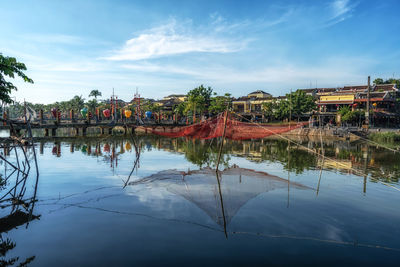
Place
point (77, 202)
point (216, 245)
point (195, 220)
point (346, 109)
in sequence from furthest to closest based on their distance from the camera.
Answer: point (346, 109) → point (77, 202) → point (195, 220) → point (216, 245)

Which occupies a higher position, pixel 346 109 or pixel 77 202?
pixel 346 109

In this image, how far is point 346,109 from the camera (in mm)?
37688

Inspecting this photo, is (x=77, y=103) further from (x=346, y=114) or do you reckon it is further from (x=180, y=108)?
(x=346, y=114)

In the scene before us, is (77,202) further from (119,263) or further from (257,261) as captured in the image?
(257,261)

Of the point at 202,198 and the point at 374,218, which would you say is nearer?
the point at 374,218

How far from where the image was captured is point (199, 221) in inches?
232

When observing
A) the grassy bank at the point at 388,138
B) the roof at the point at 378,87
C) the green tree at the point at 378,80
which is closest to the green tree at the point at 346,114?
the roof at the point at 378,87

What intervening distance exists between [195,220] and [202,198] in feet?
4.76

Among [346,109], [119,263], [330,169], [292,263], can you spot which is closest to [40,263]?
[119,263]

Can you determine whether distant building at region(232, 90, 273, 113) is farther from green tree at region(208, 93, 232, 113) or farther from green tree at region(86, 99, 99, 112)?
green tree at region(86, 99, 99, 112)

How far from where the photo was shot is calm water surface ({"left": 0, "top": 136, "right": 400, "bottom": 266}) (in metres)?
4.58

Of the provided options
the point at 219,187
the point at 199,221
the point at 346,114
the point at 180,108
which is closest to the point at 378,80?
the point at 346,114

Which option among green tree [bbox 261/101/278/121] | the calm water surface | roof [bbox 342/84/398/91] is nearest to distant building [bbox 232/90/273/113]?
green tree [bbox 261/101/278/121]

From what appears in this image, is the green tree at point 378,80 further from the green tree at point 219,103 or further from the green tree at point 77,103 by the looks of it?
the green tree at point 77,103
